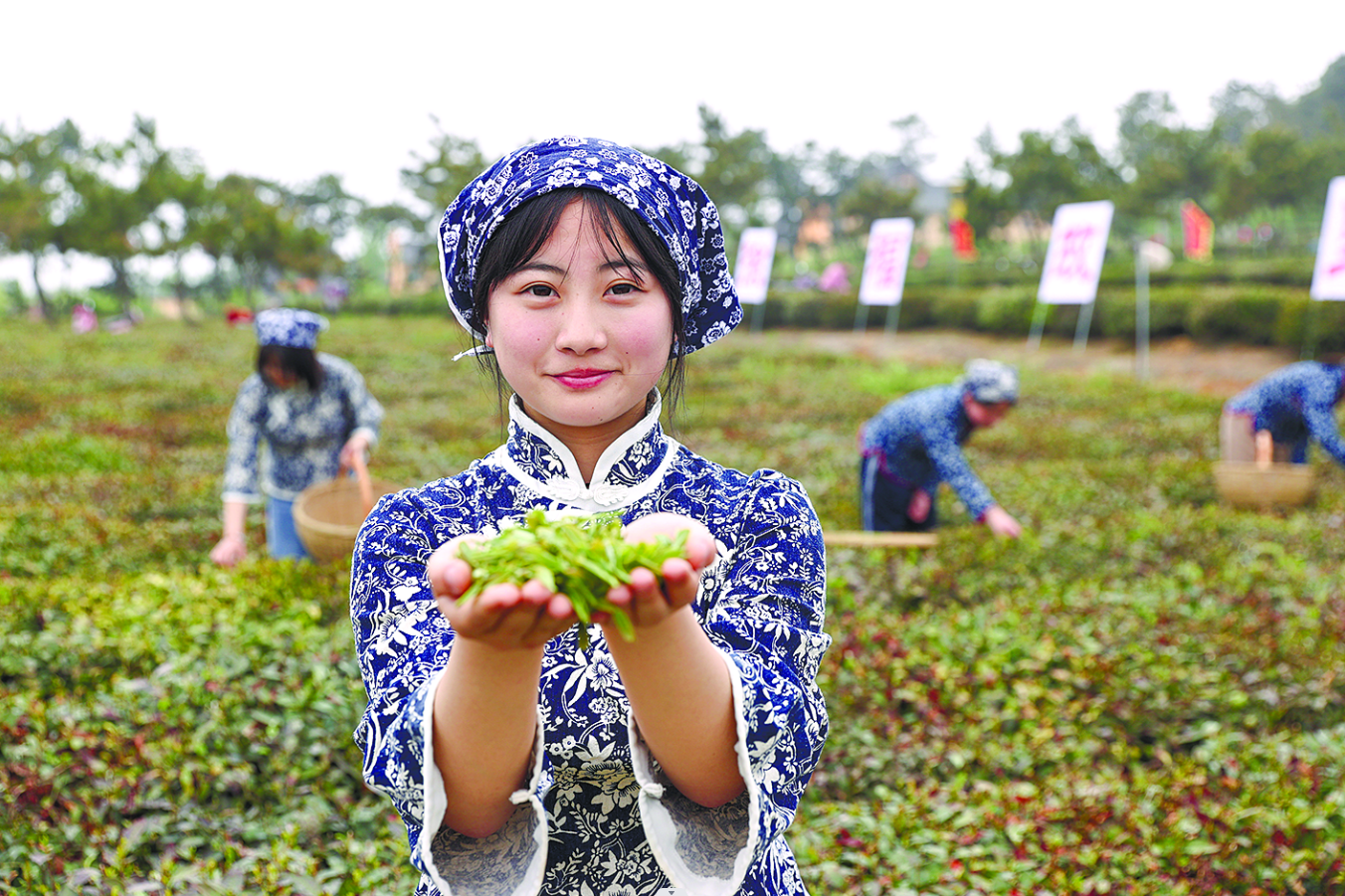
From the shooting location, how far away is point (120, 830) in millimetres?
2557

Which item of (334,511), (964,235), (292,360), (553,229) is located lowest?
(334,511)

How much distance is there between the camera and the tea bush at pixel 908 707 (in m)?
2.56

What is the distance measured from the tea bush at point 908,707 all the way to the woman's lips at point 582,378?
27cm

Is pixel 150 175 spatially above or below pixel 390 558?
above

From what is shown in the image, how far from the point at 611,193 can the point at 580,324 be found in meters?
0.15

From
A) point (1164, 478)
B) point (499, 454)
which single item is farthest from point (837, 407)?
point (499, 454)

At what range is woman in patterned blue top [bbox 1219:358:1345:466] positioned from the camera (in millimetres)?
5738

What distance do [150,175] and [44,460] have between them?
24748 mm

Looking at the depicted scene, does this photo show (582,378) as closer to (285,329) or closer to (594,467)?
(594,467)

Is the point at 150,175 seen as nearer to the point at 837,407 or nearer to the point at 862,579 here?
the point at 837,407

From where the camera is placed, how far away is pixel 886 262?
60.0ft

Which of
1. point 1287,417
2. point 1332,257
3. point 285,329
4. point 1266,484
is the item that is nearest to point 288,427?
point 285,329

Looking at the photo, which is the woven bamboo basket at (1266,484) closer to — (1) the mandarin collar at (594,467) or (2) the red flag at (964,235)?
(1) the mandarin collar at (594,467)

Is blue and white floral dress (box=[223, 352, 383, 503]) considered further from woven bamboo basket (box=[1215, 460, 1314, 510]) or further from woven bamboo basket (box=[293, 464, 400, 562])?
woven bamboo basket (box=[1215, 460, 1314, 510])
